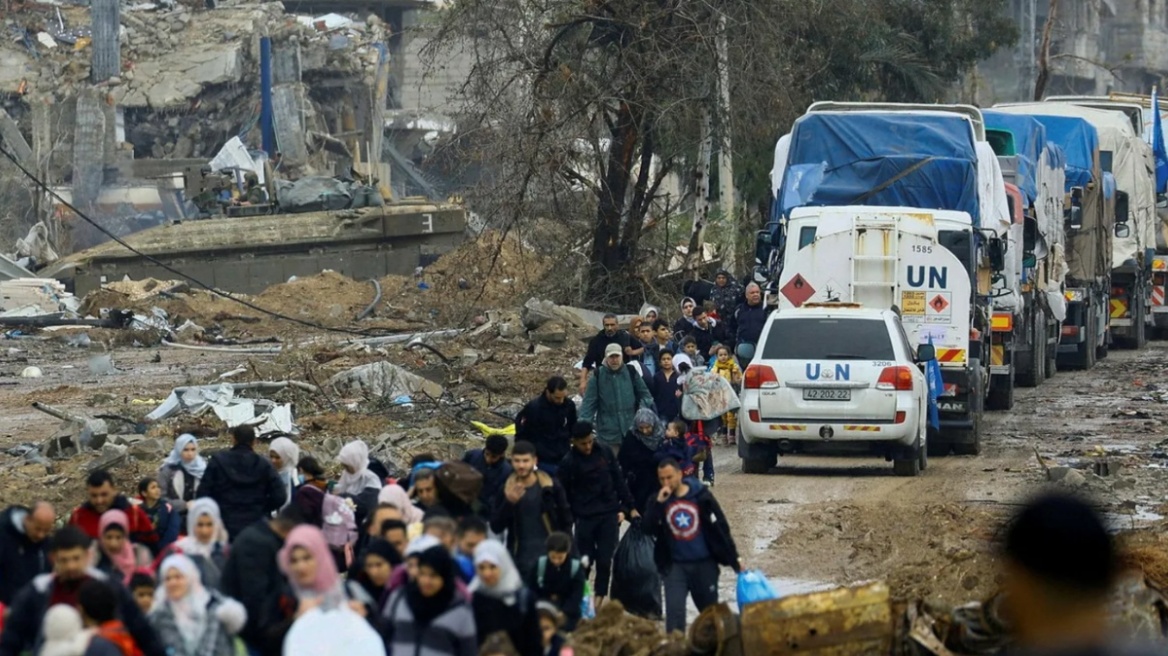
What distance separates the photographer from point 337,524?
35.3ft

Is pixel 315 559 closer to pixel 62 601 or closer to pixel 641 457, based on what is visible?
pixel 62 601

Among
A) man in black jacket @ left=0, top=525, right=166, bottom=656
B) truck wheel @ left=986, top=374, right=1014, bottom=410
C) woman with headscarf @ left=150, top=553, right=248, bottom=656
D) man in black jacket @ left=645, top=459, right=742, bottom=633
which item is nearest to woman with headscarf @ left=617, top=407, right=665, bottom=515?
man in black jacket @ left=645, top=459, right=742, bottom=633

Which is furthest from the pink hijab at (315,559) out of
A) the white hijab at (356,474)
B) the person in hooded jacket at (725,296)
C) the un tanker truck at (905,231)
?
the person in hooded jacket at (725,296)

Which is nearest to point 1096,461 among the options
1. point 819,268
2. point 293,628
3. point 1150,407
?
point 819,268

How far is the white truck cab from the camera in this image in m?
17.0

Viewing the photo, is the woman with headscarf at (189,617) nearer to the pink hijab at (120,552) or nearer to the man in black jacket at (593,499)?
the pink hijab at (120,552)

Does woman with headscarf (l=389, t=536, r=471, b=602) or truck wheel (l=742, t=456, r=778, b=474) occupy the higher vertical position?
woman with headscarf (l=389, t=536, r=471, b=602)

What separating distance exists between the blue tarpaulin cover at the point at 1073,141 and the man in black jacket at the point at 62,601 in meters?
24.8

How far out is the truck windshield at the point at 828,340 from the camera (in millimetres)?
17266

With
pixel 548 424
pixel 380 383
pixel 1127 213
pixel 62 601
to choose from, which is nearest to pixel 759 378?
pixel 548 424

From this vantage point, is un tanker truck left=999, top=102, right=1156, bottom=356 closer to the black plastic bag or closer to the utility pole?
the utility pole

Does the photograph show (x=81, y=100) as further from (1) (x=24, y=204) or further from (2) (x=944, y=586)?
(2) (x=944, y=586)

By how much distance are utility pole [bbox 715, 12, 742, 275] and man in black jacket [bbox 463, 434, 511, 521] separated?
17762mm

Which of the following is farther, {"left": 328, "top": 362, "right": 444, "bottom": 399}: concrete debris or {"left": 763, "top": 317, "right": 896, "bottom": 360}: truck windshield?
{"left": 328, "top": 362, "right": 444, "bottom": 399}: concrete debris
